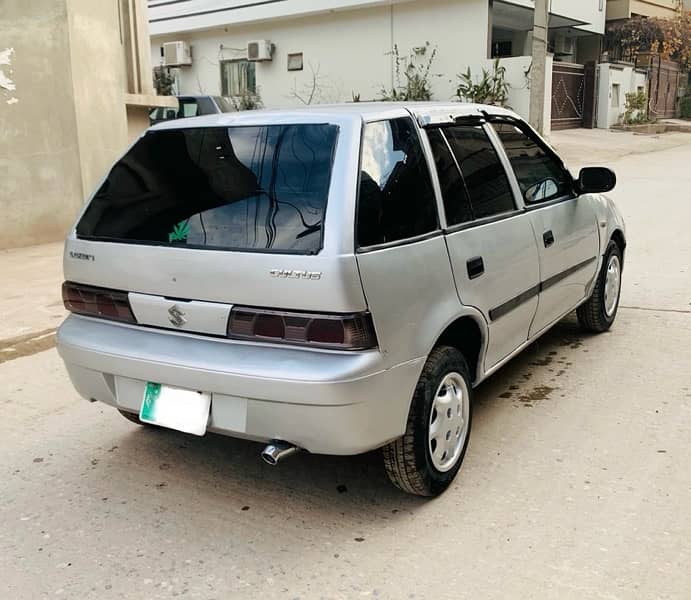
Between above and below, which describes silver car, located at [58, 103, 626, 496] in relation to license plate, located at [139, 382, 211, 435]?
above

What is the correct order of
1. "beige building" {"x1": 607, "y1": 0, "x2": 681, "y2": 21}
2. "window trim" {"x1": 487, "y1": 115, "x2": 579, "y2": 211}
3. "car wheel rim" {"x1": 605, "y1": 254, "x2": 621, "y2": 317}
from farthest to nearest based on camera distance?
"beige building" {"x1": 607, "y1": 0, "x2": 681, "y2": 21} → "car wheel rim" {"x1": 605, "y1": 254, "x2": 621, "y2": 317} → "window trim" {"x1": 487, "y1": 115, "x2": 579, "y2": 211}

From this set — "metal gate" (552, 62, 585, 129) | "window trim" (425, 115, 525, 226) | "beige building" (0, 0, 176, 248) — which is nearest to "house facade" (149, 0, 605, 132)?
"metal gate" (552, 62, 585, 129)

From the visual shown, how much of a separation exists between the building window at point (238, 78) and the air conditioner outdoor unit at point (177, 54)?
1391 millimetres

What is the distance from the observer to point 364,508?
3254 millimetres

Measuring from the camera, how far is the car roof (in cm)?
314

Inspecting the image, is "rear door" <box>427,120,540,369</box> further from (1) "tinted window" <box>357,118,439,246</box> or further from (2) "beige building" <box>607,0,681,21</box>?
(2) "beige building" <box>607,0,681,21</box>

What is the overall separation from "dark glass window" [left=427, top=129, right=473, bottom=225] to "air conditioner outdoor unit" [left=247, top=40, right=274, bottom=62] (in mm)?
23446

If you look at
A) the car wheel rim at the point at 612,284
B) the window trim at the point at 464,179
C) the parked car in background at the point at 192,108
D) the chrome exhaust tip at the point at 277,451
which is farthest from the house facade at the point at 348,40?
the chrome exhaust tip at the point at 277,451

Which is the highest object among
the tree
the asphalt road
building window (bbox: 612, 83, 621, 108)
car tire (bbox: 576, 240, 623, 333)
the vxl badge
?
the tree

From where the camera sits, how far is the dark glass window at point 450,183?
343 centimetres

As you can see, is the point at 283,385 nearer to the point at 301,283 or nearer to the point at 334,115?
the point at 301,283

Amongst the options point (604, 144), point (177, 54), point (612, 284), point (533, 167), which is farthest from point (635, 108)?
point (533, 167)

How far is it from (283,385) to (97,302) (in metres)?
1.07

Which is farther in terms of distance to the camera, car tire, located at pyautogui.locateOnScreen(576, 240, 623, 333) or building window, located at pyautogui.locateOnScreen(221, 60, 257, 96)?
building window, located at pyautogui.locateOnScreen(221, 60, 257, 96)
